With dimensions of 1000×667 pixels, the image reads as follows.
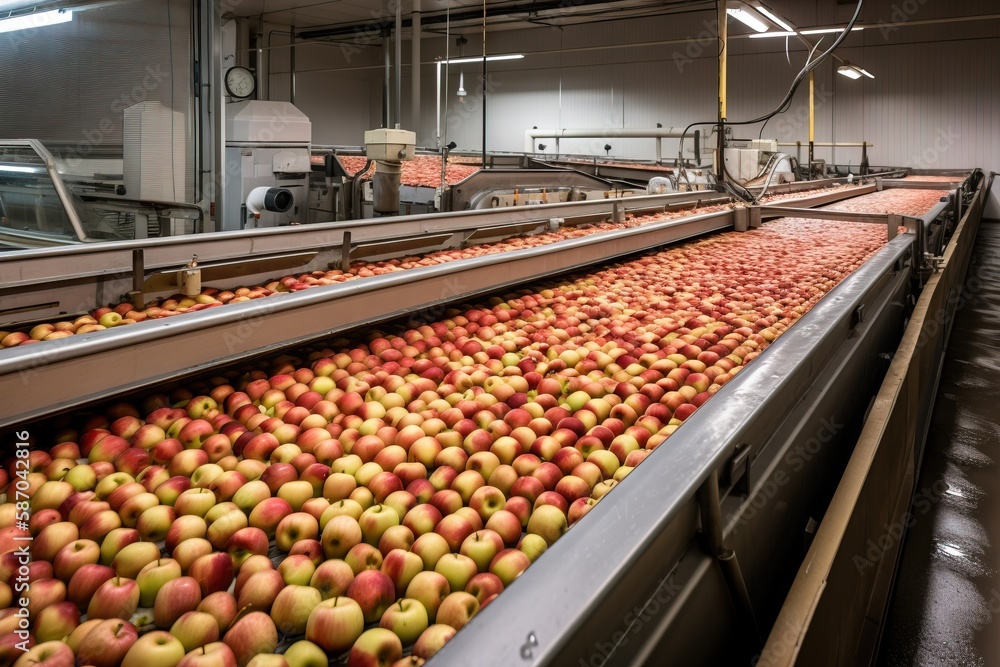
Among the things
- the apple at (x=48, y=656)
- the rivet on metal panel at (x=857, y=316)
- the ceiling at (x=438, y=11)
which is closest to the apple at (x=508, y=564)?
the apple at (x=48, y=656)

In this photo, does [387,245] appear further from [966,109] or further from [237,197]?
[966,109]

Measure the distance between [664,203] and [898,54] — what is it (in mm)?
13376

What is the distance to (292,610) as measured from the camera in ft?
3.13

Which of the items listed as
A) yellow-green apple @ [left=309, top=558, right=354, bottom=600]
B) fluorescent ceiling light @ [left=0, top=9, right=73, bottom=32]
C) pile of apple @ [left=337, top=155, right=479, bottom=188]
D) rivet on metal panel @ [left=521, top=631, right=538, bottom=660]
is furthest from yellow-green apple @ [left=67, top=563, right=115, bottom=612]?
fluorescent ceiling light @ [left=0, top=9, right=73, bottom=32]

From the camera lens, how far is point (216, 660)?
32.4 inches

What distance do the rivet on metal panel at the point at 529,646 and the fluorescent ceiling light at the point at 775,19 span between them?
6540 mm

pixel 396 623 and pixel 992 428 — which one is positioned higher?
pixel 396 623

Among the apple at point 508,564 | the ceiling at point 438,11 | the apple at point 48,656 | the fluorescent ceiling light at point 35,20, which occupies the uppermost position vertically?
the ceiling at point 438,11

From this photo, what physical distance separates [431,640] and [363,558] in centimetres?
22

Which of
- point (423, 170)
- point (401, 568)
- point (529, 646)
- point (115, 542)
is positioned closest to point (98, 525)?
point (115, 542)

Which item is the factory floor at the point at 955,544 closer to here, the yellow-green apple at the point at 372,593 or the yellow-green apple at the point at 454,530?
the yellow-green apple at the point at 454,530

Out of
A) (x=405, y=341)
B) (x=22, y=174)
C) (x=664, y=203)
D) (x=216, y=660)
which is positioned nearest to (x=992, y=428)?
(x=664, y=203)

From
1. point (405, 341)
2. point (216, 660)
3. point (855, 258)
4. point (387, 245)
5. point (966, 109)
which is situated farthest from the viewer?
point (966, 109)

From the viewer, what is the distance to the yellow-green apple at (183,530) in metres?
1.11
